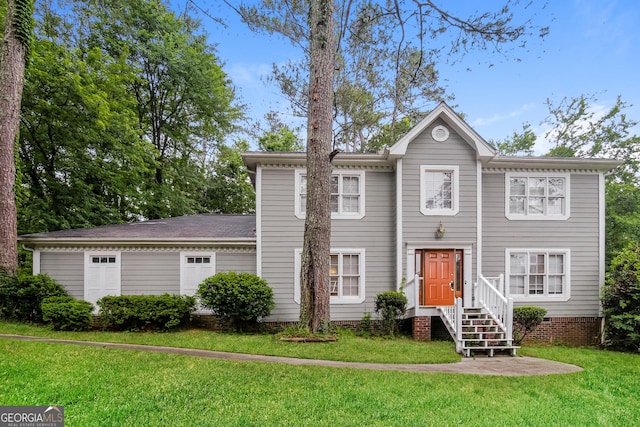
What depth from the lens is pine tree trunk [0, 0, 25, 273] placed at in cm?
1034

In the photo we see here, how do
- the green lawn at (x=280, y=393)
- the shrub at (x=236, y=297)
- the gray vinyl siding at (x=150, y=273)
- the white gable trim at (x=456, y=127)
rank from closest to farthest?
1. the green lawn at (x=280, y=393)
2. the shrub at (x=236, y=297)
3. the white gable trim at (x=456, y=127)
4. the gray vinyl siding at (x=150, y=273)

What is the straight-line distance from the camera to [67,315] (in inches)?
365

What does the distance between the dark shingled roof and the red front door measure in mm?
5570

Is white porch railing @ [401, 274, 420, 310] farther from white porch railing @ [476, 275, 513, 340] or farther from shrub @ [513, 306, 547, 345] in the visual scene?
shrub @ [513, 306, 547, 345]

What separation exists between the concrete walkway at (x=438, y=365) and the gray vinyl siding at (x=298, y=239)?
3647 millimetres

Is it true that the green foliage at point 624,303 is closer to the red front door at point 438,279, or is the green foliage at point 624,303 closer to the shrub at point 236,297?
the red front door at point 438,279

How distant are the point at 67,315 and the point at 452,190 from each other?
11.5m

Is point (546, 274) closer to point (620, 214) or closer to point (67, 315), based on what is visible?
point (620, 214)

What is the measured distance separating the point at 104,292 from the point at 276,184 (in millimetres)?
6386

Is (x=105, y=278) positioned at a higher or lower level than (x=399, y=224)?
lower

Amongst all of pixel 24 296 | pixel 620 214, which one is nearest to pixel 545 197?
pixel 620 214

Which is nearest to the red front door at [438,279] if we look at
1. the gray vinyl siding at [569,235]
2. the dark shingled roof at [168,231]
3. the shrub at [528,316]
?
the gray vinyl siding at [569,235]

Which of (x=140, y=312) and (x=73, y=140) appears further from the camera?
(x=73, y=140)

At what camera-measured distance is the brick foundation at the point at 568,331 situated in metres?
10.8
